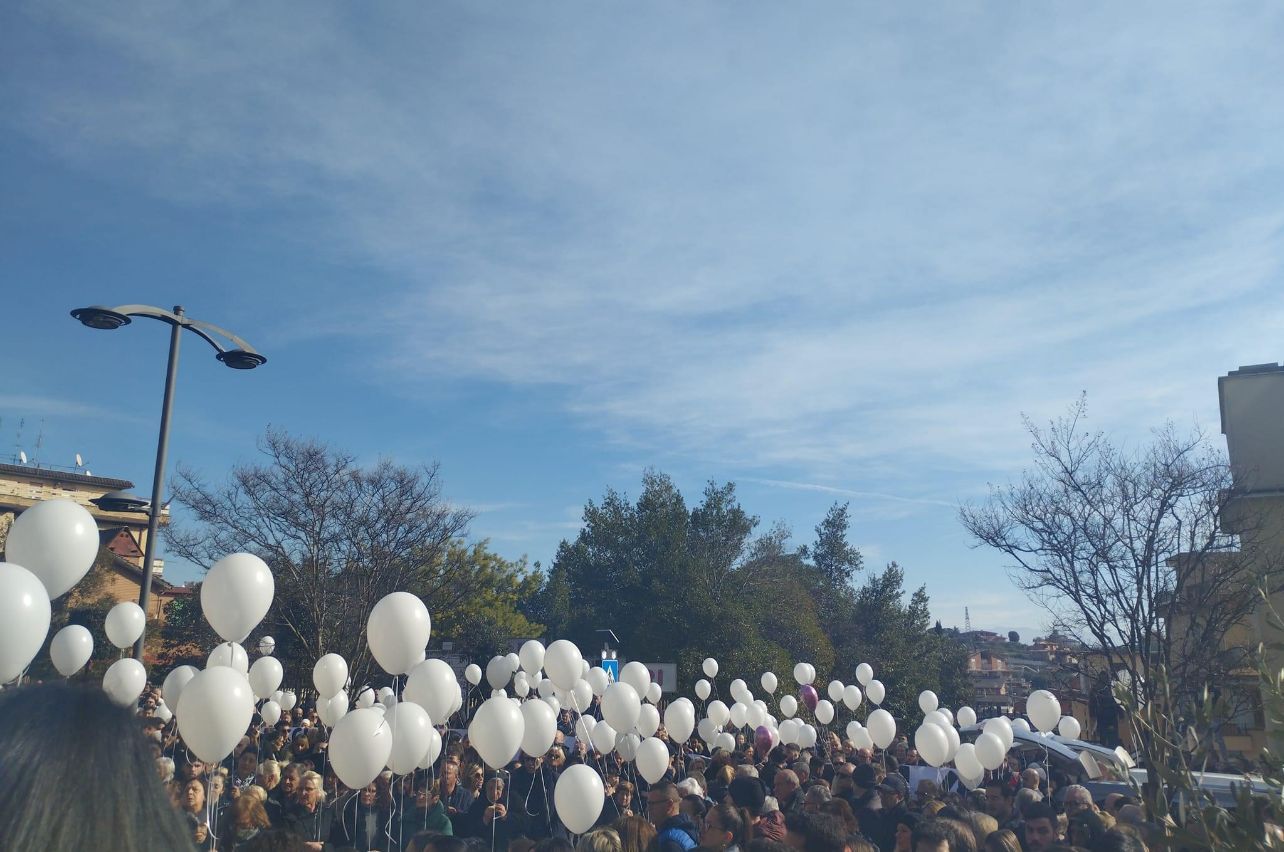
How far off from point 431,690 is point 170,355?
4788 millimetres

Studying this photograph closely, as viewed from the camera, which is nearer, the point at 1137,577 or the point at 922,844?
the point at 922,844

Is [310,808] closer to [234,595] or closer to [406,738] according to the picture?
[406,738]

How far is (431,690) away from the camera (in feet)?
29.7

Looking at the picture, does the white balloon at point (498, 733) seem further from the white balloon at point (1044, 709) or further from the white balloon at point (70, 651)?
the white balloon at point (1044, 709)

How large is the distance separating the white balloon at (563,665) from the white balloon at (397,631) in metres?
3.32

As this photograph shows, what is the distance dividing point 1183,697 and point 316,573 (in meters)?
20.5

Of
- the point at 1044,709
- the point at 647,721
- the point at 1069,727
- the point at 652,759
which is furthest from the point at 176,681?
the point at 1069,727

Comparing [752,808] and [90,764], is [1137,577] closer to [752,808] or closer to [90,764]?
[752,808]

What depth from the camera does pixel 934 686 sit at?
134 feet

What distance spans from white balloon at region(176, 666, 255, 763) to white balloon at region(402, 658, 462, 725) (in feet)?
7.81

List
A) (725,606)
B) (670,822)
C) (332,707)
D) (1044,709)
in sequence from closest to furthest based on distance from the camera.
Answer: (670,822) → (332,707) → (1044,709) → (725,606)

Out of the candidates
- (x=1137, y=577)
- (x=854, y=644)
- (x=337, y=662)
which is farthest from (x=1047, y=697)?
(x=854, y=644)

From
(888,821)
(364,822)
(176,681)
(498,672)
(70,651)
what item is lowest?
(364,822)

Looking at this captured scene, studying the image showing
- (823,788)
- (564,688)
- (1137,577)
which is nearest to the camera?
(823,788)
